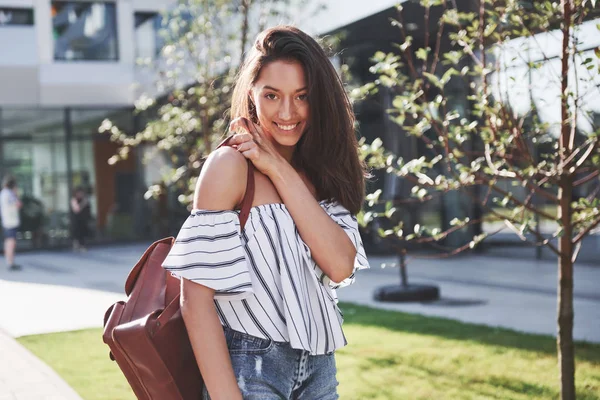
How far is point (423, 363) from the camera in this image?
6832 mm

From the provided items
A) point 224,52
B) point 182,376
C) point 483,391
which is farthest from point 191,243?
point 224,52

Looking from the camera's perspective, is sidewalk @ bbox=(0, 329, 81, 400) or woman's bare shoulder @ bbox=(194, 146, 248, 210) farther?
sidewalk @ bbox=(0, 329, 81, 400)

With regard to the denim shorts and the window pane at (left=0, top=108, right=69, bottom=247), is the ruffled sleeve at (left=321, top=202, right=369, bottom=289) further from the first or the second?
the window pane at (left=0, top=108, right=69, bottom=247)

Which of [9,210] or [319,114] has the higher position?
[319,114]

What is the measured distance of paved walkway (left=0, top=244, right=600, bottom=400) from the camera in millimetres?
7336

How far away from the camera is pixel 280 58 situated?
2.18 metres

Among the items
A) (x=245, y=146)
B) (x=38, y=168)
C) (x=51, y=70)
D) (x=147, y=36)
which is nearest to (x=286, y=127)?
(x=245, y=146)

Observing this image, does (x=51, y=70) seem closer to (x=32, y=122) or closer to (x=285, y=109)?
(x=32, y=122)

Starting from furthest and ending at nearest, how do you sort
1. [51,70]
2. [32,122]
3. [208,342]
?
[32,122] → [51,70] → [208,342]

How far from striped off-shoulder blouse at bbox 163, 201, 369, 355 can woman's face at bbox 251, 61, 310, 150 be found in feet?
0.79

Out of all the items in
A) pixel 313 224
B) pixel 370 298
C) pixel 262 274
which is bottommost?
pixel 370 298

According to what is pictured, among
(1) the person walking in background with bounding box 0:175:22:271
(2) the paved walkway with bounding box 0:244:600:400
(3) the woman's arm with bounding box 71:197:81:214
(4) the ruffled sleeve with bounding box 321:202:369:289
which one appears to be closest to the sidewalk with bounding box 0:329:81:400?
(2) the paved walkway with bounding box 0:244:600:400

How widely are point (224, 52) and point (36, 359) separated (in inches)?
188

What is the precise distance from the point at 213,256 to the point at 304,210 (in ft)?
0.93
